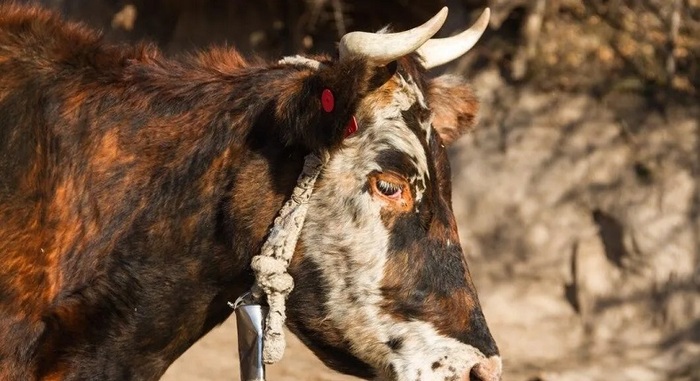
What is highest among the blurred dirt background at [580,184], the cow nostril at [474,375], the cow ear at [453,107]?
the blurred dirt background at [580,184]

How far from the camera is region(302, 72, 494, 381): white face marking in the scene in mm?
3859

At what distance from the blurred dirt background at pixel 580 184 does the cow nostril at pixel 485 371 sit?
444cm

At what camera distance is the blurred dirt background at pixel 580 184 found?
8578 mm

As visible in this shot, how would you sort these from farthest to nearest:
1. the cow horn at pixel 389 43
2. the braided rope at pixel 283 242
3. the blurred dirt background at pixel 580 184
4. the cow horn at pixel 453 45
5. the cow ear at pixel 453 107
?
1. the blurred dirt background at pixel 580 184
2. the cow ear at pixel 453 107
3. the cow horn at pixel 453 45
4. the braided rope at pixel 283 242
5. the cow horn at pixel 389 43

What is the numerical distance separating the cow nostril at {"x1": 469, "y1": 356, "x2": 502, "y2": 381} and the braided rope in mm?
618

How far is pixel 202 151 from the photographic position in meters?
3.96

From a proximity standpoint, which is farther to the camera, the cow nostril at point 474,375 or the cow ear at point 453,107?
the cow ear at point 453,107

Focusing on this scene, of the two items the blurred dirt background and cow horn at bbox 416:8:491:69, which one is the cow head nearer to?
cow horn at bbox 416:8:491:69

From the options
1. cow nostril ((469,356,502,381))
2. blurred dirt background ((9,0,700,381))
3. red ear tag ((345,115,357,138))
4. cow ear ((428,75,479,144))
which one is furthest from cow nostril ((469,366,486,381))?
blurred dirt background ((9,0,700,381))

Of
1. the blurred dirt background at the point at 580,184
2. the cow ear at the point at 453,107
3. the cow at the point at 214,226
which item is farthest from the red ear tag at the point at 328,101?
the blurred dirt background at the point at 580,184

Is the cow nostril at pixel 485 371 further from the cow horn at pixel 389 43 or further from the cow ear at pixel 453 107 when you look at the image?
the cow ear at pixel 453 107

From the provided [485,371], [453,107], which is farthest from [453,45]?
[485,371]

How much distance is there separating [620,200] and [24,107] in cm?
560

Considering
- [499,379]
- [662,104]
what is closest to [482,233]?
[662,104]
